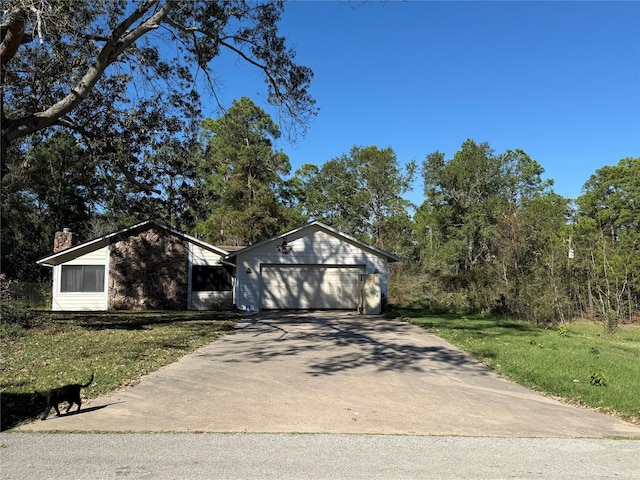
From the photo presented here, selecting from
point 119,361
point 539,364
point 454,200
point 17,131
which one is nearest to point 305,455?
point 119,361

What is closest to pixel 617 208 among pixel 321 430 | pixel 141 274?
pixel 141 274

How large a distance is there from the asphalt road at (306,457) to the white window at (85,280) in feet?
66.3

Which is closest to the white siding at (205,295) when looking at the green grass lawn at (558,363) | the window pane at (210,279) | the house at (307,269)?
the window pane at (210,279)

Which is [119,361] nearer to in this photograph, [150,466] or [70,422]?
[70,422]

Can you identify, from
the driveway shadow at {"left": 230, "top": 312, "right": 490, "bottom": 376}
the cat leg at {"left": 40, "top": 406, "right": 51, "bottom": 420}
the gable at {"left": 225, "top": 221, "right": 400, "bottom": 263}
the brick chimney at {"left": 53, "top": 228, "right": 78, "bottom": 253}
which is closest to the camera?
the cat leg at {"left": 40, "top": 406, "right": 51, "bottom": 420}

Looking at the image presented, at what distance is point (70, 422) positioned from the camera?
573 centimetres

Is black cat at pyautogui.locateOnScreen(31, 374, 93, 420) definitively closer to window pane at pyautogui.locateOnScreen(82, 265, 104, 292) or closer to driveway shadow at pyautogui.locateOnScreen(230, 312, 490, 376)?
driveway shadow at pyautogui.locateOnScreen(230, 312, 490, 376)

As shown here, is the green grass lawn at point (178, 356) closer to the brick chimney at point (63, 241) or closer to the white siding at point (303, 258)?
the white siding at point (303, 258)

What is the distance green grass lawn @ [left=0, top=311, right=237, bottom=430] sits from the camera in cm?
729

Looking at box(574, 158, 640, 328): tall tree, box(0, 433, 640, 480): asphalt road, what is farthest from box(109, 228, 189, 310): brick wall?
box(574, 158, 640, 328): tall tree

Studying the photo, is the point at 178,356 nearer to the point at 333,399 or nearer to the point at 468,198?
the point at 333,399

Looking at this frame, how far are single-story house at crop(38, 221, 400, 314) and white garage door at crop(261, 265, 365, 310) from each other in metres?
0.04

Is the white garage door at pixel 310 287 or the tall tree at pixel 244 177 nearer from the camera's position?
the white garage door at pixel 310 287

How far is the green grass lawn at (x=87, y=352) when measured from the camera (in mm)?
7285
